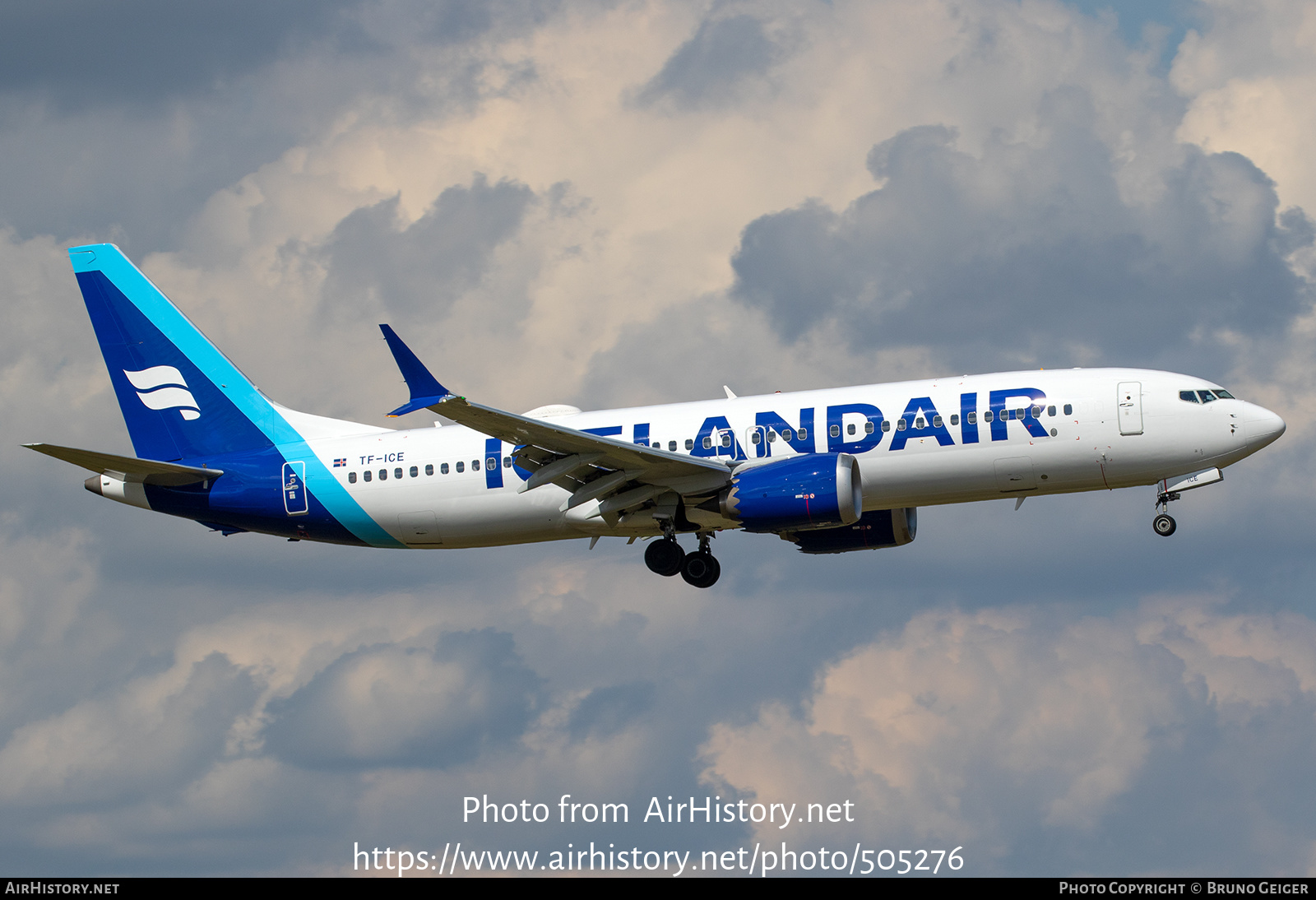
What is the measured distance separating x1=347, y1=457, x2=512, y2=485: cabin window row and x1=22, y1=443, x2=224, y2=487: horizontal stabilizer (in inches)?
201

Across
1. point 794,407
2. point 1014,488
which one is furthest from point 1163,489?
point 794,407

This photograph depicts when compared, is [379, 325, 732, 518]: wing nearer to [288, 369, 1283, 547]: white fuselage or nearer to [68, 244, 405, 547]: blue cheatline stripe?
[288, 369, 1283, 547]: white fuselage

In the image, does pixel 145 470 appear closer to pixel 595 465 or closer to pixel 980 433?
pixel 595 465

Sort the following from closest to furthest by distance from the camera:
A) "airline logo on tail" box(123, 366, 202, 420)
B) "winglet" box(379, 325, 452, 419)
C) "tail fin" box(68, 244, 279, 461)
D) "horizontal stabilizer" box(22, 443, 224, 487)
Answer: "winglet" box(379, 325, 452, 419) → "horizontal stabilizer" box(22, 443, 224, 487) → "tail fin" box(68, 244, 279, 461) → "airline logo on tail" box(123, 366, 202, 420)

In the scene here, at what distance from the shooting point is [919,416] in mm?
45344

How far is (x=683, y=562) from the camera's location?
5006 cm

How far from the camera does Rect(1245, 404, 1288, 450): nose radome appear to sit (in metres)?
45.2

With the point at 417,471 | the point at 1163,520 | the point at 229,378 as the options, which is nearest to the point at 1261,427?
the point at 1163,520

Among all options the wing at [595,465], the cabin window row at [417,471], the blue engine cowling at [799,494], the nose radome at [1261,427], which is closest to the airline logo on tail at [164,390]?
the cabin window row at [417,471]

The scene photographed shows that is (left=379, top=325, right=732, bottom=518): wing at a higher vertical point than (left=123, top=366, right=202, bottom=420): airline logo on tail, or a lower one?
lower

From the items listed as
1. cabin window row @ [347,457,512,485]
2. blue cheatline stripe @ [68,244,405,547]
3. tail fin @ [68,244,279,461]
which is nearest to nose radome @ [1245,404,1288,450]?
cabin window row @ [347,457,512,485]

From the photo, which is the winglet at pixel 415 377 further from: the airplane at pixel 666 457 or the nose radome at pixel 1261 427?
the nose radome at pixel 1261 427
